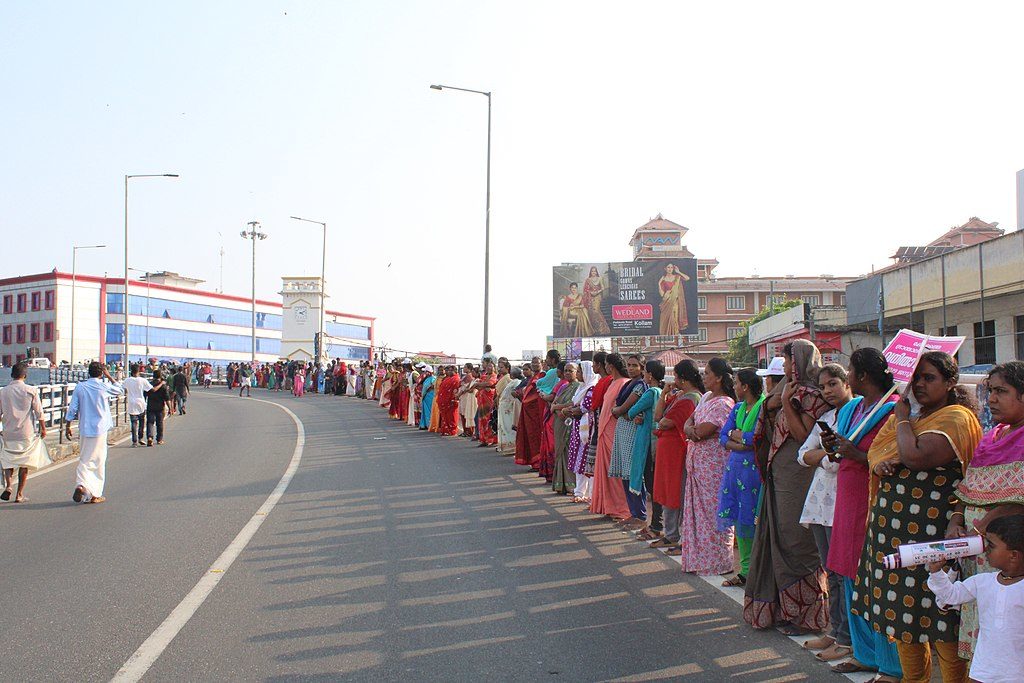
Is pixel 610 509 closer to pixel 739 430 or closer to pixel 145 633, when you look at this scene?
pixel 739 430

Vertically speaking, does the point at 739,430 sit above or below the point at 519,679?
above

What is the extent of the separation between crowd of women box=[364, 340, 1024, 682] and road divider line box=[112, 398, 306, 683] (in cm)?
369

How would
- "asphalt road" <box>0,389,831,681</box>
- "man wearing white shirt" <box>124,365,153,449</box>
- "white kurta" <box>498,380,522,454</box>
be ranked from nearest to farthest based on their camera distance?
"asphalt road" <box>0,389,831,681</box>, "white kurta" <box>498,380,522,454</box>, "man wearing white shirt" <box>124,365,153,449</box>

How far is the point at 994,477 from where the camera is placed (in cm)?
397

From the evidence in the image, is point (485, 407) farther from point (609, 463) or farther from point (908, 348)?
point (908, 348)

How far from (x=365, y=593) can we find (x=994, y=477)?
14.6 ft

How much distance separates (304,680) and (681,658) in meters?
2.11

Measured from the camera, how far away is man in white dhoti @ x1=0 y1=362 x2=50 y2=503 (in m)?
11.6

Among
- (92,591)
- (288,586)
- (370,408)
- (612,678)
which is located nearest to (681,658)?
(612,678)

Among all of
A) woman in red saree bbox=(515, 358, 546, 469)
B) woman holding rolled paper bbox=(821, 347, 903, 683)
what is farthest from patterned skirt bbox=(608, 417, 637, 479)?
woman in red saree bbox=(515, 358, 546, 469)

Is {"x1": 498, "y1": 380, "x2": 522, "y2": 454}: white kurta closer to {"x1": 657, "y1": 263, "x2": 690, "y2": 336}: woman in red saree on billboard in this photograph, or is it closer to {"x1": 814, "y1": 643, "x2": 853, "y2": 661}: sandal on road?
{"x1": 814, "y1": 643, "x2": 853, "y2": 661}: sandal on road

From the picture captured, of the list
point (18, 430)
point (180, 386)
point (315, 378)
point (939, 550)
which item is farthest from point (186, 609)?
point (315, 378)

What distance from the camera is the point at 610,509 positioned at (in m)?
10.2

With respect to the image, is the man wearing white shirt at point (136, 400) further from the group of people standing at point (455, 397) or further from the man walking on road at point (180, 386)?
the man walking on road at point (180, 386)
